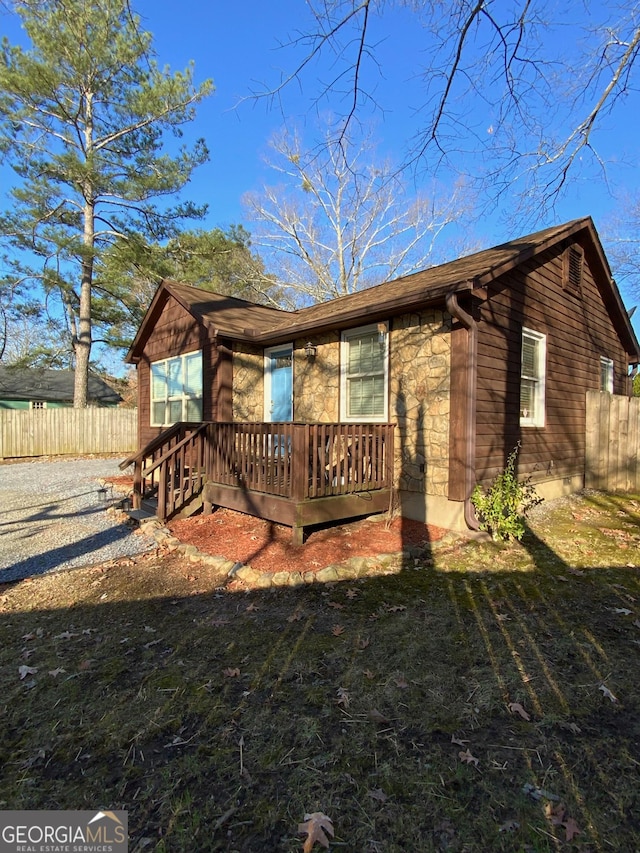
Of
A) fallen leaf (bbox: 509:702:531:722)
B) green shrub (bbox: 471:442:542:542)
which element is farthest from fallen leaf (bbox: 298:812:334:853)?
green shrub (bbox: 471:442:542:542)

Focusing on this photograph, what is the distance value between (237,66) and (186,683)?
5053 millimetres

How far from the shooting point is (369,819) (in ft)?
5.75

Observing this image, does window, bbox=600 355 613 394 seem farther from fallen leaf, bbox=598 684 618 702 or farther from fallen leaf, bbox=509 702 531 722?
fallen leaf, bbox=509 702 531 722

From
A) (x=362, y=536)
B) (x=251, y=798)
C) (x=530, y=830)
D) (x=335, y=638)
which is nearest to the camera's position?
(x=530, y=830)

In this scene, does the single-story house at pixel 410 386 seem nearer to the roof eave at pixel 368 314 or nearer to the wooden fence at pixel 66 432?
the roof eave at pixel 368 314

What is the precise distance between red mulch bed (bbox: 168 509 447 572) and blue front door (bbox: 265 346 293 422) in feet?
8.59

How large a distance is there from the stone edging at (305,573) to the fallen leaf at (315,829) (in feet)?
8.19

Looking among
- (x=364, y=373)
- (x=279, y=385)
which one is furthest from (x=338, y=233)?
(x=364, y=373)

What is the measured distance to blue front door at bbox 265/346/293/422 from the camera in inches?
331

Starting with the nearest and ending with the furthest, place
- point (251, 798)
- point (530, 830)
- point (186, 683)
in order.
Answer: point (530, 830), point (251, 798), point (186, 683)

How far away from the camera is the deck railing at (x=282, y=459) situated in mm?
5270

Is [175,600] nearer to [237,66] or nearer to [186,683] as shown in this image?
[186,683]

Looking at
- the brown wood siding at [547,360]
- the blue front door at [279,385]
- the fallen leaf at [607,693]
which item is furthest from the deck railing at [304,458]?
the fallen leaf at [607,693]

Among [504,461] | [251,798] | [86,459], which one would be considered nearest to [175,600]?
[251,798]
